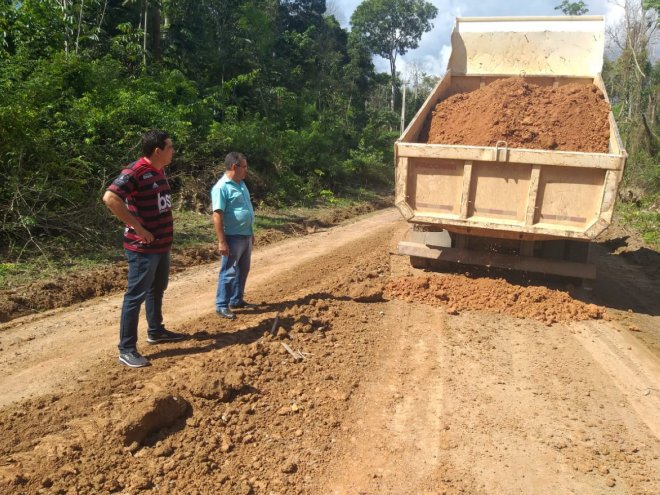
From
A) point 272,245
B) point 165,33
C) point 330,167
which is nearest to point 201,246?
point 272,245

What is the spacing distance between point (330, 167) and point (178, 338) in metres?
12.9

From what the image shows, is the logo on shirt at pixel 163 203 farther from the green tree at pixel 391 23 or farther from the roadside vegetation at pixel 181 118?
the green tree at pixel 391 23

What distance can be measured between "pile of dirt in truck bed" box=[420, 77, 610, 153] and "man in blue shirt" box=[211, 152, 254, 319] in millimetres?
2758

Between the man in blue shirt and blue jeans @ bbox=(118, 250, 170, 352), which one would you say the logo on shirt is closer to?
blue jeans @ bbox=(118, 250, 170, 352)

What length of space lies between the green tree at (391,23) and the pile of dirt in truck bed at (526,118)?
1296 inches

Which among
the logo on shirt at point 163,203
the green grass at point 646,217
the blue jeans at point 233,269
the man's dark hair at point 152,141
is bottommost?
the green grass at point 646,217

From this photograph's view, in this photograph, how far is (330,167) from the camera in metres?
16.9

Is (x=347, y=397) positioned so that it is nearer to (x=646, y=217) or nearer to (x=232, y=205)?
(x=232, y=205)

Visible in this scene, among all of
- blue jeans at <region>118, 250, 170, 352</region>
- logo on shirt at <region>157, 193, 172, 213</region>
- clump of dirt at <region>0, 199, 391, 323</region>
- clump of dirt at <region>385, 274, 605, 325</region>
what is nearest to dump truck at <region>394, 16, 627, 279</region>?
clump of dirt at <region>385, 274, 605, 325</region>

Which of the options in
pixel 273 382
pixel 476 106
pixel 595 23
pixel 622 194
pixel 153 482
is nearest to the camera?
pixel 153 482

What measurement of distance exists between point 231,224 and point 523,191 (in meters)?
3.11

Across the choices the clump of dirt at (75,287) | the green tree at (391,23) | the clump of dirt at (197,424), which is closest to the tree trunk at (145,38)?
the clump of dirt at (75,287)

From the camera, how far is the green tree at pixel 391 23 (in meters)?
38.9

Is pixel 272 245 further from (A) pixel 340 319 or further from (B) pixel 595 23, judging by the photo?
(B) pixel 595 23
